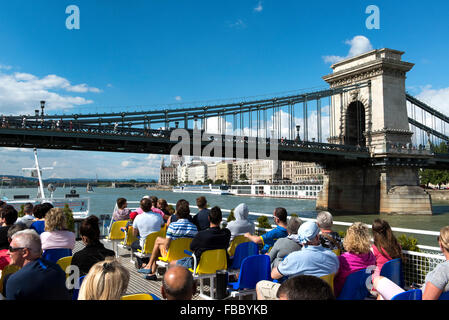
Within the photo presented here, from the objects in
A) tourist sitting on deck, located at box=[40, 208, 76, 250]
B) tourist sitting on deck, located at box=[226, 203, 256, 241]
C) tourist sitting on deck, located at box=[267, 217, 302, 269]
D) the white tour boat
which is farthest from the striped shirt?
the white tour boat

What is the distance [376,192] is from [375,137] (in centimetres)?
497

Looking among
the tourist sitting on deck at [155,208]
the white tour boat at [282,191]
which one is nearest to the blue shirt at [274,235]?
the tourist sitting on deck at [155,208]

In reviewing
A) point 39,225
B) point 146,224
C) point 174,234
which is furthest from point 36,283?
point 39,225

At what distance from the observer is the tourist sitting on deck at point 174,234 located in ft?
15.8

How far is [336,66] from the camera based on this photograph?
119ft

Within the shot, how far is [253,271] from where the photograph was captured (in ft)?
12.2

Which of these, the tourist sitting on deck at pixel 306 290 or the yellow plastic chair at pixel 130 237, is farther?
the yellow plastic chair at pixel 130 237

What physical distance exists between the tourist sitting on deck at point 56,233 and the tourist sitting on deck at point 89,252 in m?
0.77

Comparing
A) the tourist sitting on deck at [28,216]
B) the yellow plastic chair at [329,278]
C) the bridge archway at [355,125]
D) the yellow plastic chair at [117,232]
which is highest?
the bridge archway at [355,125]

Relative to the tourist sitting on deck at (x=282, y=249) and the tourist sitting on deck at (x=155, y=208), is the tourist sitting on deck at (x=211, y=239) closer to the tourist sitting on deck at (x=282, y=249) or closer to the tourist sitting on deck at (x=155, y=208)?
the tourist sitting on deck at (x=282, y=249)

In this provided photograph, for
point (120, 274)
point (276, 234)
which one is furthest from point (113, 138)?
point (120, 274)

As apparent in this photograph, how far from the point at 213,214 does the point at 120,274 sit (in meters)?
2.31

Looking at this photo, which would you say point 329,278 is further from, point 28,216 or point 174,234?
point 28,216
